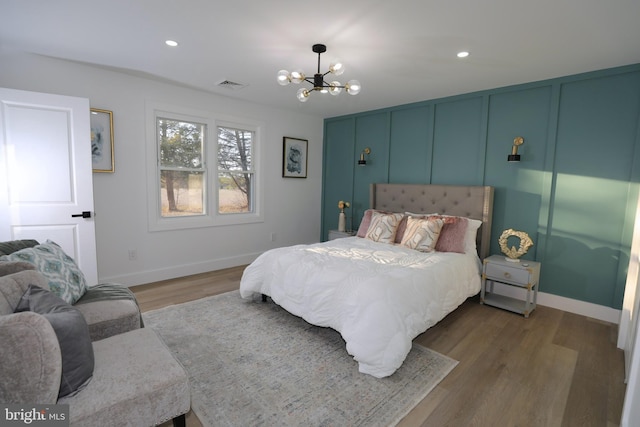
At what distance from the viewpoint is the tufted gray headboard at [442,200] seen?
145 inches

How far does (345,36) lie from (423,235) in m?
2.15

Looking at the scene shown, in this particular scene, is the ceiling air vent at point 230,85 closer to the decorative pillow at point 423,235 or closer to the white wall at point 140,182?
the white wall at point 140,182

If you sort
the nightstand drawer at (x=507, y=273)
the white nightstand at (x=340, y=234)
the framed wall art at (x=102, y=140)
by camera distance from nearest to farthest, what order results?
the nightstand drawer at (x=507, y=273) < the framed wall art at (x=102, y=140) < the white nightstand at (x=340, y=234)

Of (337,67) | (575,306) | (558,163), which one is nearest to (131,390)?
(337,67)

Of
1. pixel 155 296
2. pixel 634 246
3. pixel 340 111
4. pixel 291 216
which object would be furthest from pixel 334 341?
pixel 340 111

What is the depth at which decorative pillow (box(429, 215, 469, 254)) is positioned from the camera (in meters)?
3.41

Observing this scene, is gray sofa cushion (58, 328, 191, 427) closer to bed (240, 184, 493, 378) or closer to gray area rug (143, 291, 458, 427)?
gray area rug (143, 291, 458, 427)

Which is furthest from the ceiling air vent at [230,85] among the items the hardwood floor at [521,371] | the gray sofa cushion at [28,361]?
the gray sofa cushion at [28,361]

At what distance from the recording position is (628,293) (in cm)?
259

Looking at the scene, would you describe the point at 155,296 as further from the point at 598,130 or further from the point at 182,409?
the point at 598,130

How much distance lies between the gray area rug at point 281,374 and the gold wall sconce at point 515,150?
2373mm

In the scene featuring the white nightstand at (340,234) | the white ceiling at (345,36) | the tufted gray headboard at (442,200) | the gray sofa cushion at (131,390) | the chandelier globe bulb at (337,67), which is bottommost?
the gray sofa cushion at (131,390)

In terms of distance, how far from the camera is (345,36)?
2.43 metres

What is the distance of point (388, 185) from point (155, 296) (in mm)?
3435
